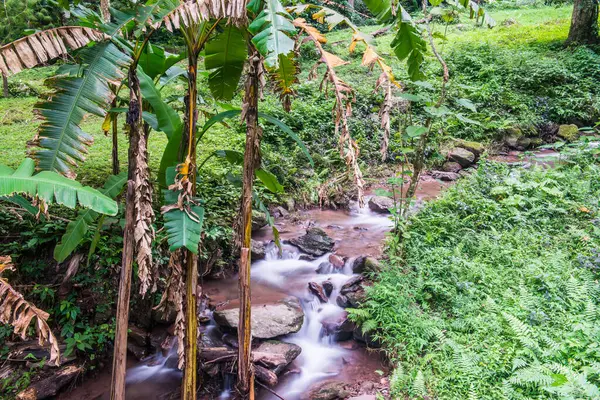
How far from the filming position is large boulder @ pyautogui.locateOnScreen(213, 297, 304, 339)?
14.9 ft

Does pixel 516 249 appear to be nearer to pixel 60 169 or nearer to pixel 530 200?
pixel 530 200

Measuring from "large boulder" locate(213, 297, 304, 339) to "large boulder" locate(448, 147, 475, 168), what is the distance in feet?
21.4

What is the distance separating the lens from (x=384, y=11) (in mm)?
3508

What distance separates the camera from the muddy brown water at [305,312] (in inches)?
160

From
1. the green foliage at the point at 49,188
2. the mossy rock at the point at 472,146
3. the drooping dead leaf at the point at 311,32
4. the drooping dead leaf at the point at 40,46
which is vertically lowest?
the mossy rock at the point at 472,146

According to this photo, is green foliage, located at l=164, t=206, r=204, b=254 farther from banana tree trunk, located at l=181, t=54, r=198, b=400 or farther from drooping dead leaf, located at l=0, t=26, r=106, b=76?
drooping dead leaf, located at l=0, t=26, r=106, b=76

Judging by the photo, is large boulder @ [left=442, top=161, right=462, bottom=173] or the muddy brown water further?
large boulder @ [left=442, top=161, right=462, bottom=173]

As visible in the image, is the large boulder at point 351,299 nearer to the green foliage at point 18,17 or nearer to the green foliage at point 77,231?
the green foliage at point 77,231

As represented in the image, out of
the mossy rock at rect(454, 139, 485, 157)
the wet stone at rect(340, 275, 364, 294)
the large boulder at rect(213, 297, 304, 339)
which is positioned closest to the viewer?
the large boulder at rect(213, 297, 304, 339)

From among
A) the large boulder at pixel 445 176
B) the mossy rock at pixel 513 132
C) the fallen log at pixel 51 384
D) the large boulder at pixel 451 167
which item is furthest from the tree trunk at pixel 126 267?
the mossy rock at pixel 513 132

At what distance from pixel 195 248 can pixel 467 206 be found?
16.3 feet

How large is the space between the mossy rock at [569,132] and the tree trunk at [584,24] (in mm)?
5060

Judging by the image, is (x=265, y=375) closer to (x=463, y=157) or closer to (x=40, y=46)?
(x=40, y=46)

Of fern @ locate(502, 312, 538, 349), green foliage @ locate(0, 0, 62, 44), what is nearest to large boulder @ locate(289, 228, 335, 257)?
fern @ locate(502, 312, 538, 349)
